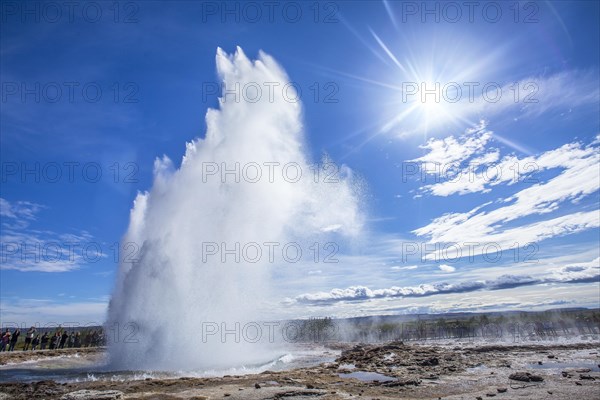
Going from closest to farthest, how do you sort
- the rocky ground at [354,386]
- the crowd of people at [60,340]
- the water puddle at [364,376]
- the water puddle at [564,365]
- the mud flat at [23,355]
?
1. the rocky ground at [354,386]
2. the water puddle at [364,376]
3. the water puddle at [564,365]
4. the mud flat at [23,355]
5. the crowd of people at [60,340]

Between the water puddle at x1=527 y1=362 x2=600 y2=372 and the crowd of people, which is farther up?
the water puddle at x1=527 y1=362 x2=600 y2=372

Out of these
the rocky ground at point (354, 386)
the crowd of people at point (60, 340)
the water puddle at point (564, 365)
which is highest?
the rocky ground at point (354, 386)

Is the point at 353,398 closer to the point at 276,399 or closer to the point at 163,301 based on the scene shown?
the point at 276,399

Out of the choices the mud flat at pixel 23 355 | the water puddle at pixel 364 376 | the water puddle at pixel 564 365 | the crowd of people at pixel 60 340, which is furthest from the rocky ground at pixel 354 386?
the crowd of people at pixel 60 340

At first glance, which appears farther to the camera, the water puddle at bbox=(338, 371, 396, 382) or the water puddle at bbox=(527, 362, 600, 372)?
the water puddle at bbox=(527, 362, 600, 372)

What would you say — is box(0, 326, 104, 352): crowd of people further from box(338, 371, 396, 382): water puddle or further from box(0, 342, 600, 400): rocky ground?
box(338, 371, 396, 382): water puddle

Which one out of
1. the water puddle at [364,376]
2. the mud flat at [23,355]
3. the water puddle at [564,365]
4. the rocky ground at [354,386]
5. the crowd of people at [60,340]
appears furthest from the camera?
the crowd of people at [60,340]

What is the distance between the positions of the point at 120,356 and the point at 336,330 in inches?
3715

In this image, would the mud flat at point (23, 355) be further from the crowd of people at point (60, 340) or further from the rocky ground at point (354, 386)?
the rocky ground at point (354, 386)

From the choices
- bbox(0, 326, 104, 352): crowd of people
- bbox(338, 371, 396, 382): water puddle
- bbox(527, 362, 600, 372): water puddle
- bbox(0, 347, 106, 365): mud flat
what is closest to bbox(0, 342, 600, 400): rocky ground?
bbox(338, 371, 396, 382): water puddle

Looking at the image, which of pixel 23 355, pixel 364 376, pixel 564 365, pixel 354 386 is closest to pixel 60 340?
pixel 23 355

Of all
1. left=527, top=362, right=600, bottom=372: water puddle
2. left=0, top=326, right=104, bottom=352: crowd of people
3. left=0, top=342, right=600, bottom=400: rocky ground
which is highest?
left=0, top=342, right=600, bottom=400: rocky ground

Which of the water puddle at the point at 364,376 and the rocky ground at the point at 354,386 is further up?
the rocky ground at the point at 354,386

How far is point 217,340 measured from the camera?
28641 millimetres
